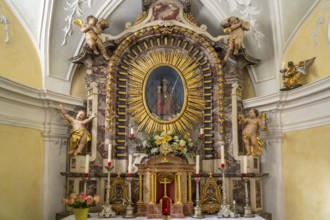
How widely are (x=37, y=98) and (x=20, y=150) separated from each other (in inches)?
39.0

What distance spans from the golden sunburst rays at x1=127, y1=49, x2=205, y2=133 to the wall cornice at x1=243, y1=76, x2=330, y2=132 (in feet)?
3.40

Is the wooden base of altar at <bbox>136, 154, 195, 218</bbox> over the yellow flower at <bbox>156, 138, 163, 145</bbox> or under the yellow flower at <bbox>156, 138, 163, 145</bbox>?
under

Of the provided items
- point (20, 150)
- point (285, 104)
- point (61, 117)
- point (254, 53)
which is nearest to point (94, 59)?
point (61, 117)

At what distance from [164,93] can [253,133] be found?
1900 millimetres

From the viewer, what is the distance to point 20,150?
646 centimetres

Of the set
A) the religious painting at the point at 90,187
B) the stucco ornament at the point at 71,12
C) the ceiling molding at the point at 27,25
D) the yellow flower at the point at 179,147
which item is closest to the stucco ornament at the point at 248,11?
the yellow flower at the point at 179,147

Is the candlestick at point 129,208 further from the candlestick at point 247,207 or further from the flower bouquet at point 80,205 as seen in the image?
the candlestick at point 247,207

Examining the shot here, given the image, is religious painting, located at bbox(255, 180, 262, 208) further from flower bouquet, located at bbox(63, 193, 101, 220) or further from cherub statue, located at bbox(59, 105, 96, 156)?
cherub statue, located at bbox(59, 105, 96, 156)

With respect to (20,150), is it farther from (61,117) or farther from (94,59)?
(94,59)

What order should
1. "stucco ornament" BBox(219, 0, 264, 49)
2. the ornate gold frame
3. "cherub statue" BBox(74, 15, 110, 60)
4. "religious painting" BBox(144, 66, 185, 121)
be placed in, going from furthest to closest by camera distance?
"stucco ornament" BBox(219, 0, 264, 49), "religious painting" BBox(144, 66, 185, 121), the ornate gold frame, "cherub statue" BBox(74, 15, 110, 60)

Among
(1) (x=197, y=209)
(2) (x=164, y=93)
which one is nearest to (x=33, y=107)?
(2) (x=164, y=93)

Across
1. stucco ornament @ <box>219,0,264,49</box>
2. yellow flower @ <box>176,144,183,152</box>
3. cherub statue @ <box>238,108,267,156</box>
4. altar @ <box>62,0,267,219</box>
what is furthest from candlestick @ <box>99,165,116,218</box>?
stucco ornament @ <box>219,0,264,49</box>

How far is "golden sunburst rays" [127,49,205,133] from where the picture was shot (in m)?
7.31

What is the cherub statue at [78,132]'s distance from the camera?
6.84 m
